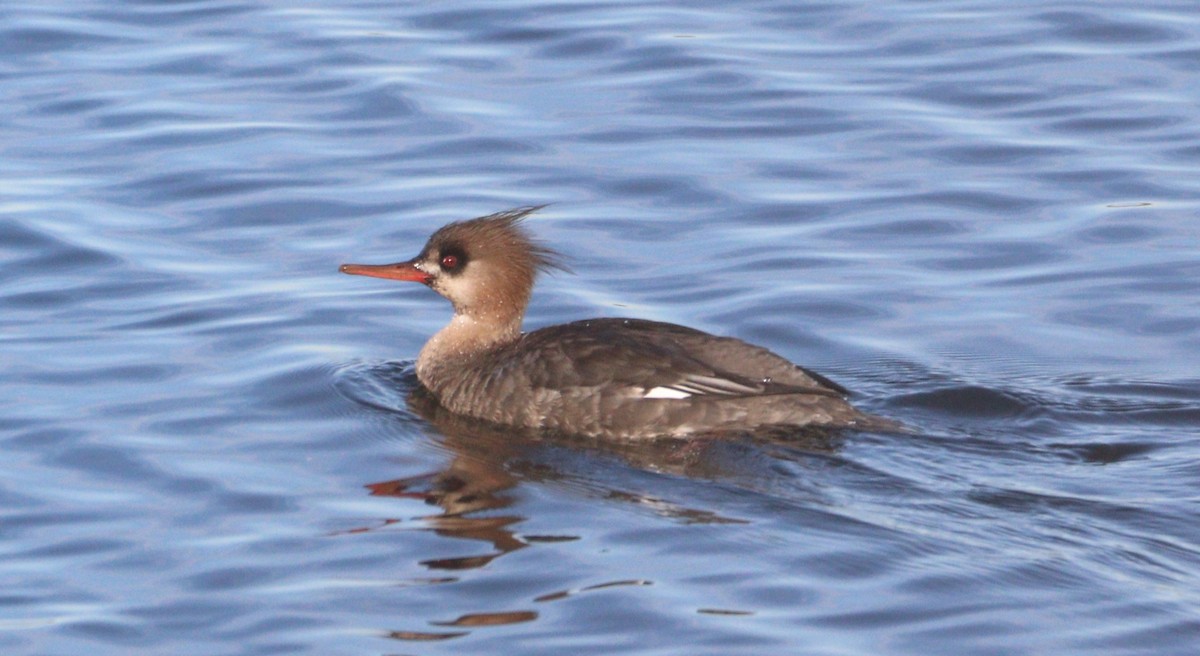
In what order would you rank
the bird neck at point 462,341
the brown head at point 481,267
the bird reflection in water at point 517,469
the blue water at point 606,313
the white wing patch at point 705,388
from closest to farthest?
the blue water at point 606,313 < the bird reflection in water at point 517,469 < the white wing patch at point 705,388 < the bird neck at point 462,341 < the brown head at point 481,267

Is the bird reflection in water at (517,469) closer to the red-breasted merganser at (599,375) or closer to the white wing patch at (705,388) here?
the red-breasted merganser at (599,375)

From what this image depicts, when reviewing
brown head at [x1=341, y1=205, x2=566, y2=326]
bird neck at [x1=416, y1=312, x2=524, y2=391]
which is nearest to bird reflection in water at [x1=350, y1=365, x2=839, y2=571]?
bird neck at [x1=416, y1=312, x2=524, y2=391]

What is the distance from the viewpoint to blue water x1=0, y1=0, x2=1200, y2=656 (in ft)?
23.2

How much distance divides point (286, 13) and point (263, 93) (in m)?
2.29

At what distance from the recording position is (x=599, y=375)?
916 cm

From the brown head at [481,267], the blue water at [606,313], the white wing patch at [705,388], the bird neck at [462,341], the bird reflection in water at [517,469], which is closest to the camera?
the blue water at [606,313]

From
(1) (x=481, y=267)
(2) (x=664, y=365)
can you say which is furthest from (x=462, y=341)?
(2) (x=664, y=365)

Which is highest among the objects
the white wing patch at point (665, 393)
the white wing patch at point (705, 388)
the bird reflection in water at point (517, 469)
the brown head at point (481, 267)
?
the brown head at point (481, 267)

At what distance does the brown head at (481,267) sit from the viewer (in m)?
10.1

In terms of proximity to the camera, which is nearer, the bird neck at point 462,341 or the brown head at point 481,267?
the bird neck at point 462,341

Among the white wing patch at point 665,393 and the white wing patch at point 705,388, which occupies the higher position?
the white wing patch at point 705,388

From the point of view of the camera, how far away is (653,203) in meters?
12.4

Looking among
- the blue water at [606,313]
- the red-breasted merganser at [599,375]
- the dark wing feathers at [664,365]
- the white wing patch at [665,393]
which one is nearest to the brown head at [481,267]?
the red-breasted merganser at [599,375]

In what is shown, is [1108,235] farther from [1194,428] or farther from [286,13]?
[286,13]
